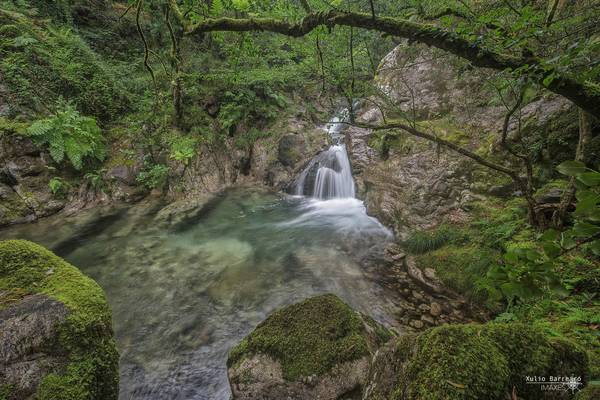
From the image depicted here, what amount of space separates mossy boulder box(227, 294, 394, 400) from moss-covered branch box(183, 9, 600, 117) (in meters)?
2.68

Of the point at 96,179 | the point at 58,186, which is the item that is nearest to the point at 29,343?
the point at 58,186

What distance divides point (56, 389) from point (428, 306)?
473cm

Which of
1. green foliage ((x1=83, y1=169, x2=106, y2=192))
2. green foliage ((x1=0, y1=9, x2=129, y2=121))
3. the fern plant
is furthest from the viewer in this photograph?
green foliage ((x1=83, y1=169, x2=106, y2=192))

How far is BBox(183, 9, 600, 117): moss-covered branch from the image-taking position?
2.04 meters

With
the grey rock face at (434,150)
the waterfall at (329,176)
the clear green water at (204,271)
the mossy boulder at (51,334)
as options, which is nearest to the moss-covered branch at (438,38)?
the grey rock face at (434,150)

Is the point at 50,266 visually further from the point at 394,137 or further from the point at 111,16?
the point at 111,16

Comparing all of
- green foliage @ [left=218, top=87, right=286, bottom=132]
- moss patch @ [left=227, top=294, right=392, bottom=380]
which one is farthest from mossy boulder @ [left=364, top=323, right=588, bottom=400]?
green foliage @ [left=218, top=87, right=286, bottom=132]

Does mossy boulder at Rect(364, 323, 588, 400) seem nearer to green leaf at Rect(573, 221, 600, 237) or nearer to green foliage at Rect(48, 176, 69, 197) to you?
green leaf at Rect(573, 221, 600, 237)

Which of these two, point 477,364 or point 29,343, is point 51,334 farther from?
point 477,364

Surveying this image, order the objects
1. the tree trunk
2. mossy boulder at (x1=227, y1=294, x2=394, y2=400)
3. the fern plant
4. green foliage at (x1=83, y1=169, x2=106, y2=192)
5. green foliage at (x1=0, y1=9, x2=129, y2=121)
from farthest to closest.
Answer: green foliage at (x1=83, y1=169, x2=106, y2=192) < green foliage at (x1=0, y1=9, x2=129, y2=121) < the fern plant < the tree trunk < mossy boulder at (x1=227, y1=294, x2=394, y2=400)

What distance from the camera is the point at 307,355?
2.86m

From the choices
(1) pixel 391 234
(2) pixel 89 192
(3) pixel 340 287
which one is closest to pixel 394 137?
(1) pixel 391 234

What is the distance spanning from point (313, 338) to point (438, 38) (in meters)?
3.03

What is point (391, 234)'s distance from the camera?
23.5 feet
